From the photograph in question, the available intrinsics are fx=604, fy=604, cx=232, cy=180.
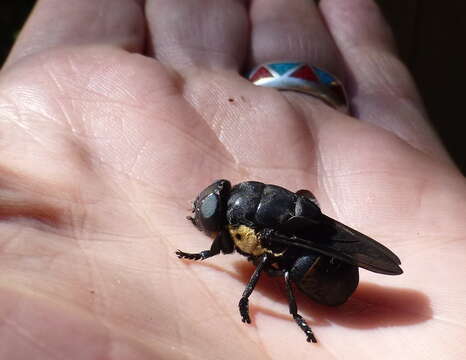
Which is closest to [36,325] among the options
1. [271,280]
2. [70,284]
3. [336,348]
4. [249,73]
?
[70,284]

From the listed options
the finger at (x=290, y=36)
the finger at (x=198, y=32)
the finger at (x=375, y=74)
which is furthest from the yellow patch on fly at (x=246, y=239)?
the finger at (x=290, y=36)

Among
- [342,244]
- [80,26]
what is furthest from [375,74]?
[342,244]

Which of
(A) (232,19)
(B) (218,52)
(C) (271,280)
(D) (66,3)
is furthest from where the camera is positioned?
(A) (232,19)

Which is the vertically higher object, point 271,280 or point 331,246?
point 331,246

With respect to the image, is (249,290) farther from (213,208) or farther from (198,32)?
(198,32)

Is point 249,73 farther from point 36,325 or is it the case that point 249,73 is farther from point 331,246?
point 36,325

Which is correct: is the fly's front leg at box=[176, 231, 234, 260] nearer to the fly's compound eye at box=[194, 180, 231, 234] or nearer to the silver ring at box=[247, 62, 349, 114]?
the fly's compound eye at box=[194, 180, 231, 234]
